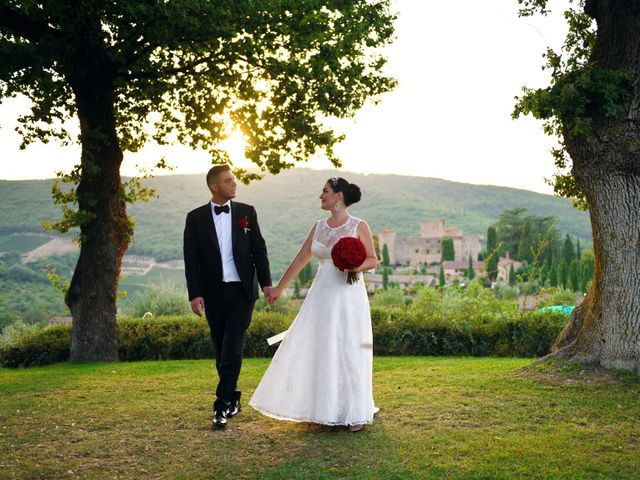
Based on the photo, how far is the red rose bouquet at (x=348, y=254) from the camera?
6820 millimetres

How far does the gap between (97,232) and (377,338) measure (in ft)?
20.8

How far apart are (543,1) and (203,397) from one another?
7.37 m

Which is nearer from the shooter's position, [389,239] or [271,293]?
[271,293]

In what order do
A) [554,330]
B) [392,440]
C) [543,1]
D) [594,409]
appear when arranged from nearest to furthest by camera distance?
1. [392,440]
2. [594,409]
3. [543,1]
4. [554,330]

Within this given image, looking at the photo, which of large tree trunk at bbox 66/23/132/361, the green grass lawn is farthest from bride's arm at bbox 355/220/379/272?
large tree trunk at bbox 66/23/132/361

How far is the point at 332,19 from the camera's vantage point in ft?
49.1

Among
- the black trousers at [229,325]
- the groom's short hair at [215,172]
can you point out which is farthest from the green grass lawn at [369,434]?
the groom's short hair at [215,172]

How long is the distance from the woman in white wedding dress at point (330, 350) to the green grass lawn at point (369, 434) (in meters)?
0.25

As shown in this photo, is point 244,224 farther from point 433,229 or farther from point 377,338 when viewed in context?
point 433,229

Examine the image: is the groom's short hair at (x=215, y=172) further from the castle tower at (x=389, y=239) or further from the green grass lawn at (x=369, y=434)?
the castle tower at (x=389, y=239)

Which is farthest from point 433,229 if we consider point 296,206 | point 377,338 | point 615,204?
point 615,204

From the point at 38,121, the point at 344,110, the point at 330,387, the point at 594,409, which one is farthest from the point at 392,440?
the point at 38,121

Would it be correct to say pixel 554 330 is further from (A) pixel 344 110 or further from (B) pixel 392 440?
(B) pixel 392 440

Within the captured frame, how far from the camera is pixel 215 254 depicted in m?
7.23
